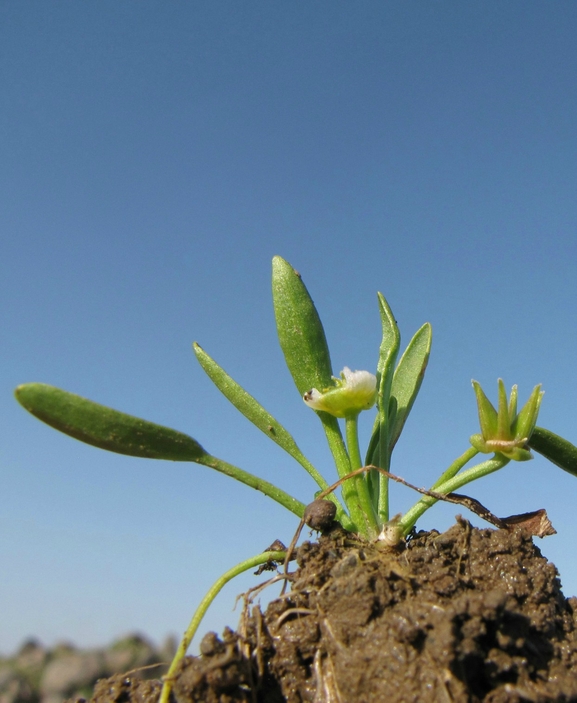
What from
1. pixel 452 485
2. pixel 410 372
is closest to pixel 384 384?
pixel 410 372

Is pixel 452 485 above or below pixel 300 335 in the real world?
below

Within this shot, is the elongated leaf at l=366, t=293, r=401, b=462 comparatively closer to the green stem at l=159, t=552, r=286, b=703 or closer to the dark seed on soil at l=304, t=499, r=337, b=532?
the dark seed on soil at l=304, t=499, r=337, b=532

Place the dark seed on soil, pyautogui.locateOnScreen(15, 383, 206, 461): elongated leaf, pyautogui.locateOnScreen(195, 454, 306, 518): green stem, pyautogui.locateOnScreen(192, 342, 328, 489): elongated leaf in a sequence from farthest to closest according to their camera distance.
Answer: pyautogui.locateOnScreen(192, 342, 328, 489): elongated leaf < pyautogui.locateOnScreen(195, 454, 306, 518): green stem < the dark seed on soil < pyautogui.locateOnScreen(15, 383, 206, 461): elongated leaf

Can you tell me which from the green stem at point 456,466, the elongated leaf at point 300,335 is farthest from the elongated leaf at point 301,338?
the green stem at point 456,466

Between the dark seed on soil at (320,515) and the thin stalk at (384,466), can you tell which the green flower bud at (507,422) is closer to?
the thin stalk at (384,466)

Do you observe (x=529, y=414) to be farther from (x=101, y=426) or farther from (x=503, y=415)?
(x=101, y=426)

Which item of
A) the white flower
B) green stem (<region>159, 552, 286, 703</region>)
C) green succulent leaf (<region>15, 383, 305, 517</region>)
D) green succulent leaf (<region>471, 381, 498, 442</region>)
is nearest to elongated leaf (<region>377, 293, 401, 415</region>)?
the white flower

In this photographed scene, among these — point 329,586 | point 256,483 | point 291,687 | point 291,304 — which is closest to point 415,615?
point 329,586
